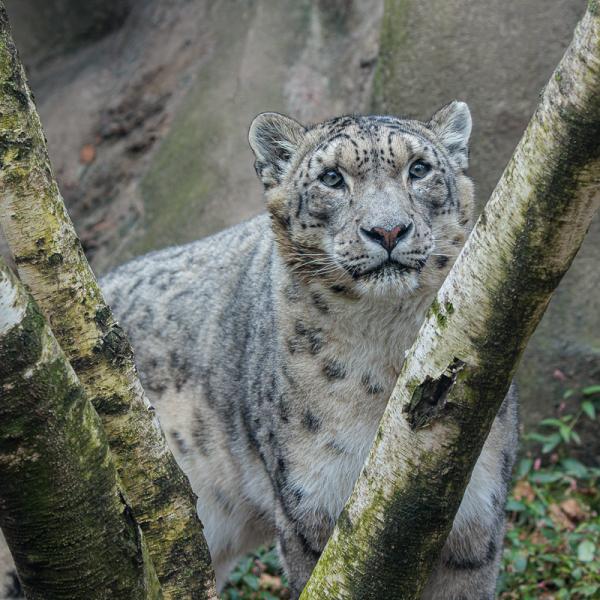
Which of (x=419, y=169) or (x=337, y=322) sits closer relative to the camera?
(x=419, y=169)

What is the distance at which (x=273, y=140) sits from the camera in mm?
5414

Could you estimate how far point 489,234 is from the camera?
3.13 metres

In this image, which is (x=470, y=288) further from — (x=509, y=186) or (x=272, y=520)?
(x=272, y=520)

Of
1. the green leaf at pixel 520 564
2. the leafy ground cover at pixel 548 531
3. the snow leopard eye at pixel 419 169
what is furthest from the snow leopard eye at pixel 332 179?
the green leaf at pixel 520 564

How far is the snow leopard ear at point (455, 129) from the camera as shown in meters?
5.29

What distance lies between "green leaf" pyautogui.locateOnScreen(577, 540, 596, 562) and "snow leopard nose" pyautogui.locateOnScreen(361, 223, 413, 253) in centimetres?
306

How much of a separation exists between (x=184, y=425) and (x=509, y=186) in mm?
3737

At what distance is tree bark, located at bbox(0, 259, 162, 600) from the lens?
288 cm

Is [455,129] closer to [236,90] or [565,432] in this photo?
[565,432]

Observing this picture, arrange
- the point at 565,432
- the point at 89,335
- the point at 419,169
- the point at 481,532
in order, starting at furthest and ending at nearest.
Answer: the point at 565,432
the point at 481,532
the point at 419,169
the point at 89,335

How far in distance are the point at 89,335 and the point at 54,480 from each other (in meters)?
0.79

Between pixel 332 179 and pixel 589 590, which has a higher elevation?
pixel 332 179

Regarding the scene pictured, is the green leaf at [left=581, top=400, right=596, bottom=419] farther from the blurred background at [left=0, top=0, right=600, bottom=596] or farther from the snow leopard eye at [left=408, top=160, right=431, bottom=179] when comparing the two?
the snow leopard eye at [left=408, top=160, right=431, bottom=179]

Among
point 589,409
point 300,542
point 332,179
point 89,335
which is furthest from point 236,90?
point 89,335
